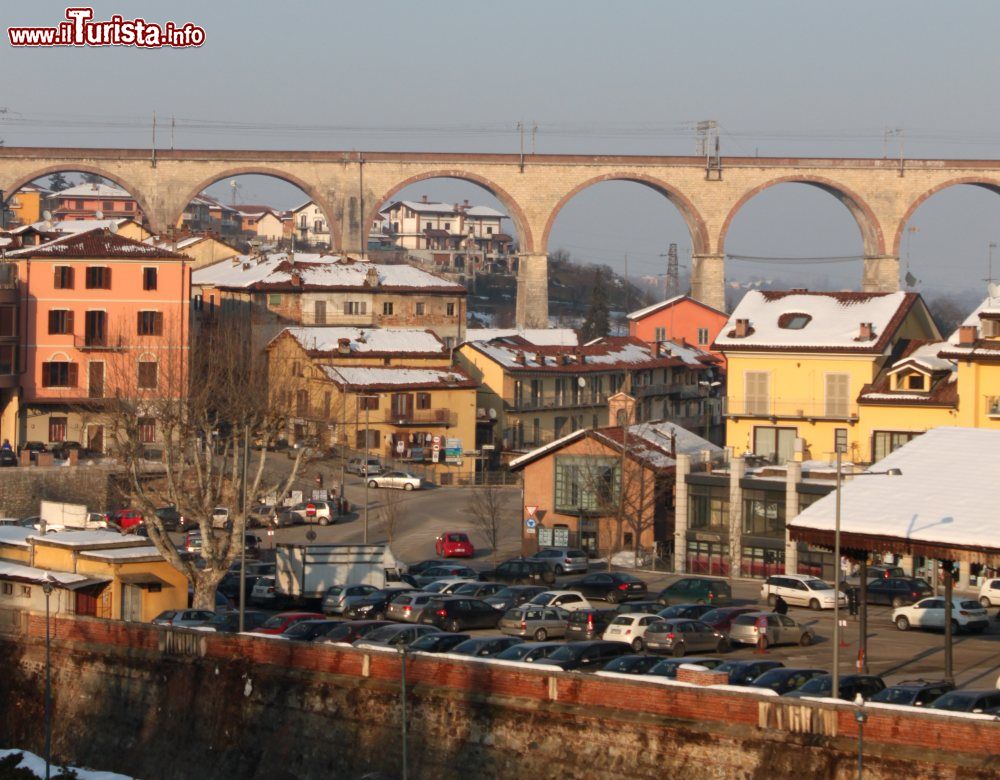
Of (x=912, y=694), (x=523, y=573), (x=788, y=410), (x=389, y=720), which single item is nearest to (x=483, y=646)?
(x=389, y=720)

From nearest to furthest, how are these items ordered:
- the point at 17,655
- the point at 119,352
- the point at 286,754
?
→ 1. the point at 286,754
2. the point at 17,655
3. the point at 119,352

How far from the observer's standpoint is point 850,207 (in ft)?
372

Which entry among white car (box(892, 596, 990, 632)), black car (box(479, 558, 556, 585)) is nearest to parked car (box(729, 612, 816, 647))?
white car (box(892, 596, 990, 632))

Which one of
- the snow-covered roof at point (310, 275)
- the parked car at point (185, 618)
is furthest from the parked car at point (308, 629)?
the snow-covered roof at point (310, 275)

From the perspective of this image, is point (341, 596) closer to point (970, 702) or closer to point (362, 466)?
point (970, 702)

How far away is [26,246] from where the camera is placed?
69.9 metres

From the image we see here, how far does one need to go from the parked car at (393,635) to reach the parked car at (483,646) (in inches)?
48.5

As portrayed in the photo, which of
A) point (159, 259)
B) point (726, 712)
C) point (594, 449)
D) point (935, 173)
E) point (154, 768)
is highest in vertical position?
point (935, 173)

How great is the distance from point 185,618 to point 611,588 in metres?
11.4

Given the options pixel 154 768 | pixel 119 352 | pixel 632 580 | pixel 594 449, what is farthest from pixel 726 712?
pixel 119 352

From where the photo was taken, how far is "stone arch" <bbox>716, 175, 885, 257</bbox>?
364 ft

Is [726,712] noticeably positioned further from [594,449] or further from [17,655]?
[594,449]

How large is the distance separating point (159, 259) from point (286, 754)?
3797 cm

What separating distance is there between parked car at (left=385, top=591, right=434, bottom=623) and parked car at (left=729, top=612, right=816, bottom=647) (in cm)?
680
